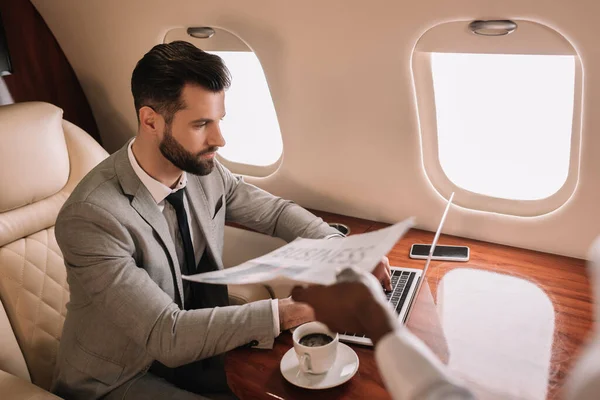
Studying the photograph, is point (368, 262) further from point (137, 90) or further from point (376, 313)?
point (137, 90)

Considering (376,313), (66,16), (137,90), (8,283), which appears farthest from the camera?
(66,16)

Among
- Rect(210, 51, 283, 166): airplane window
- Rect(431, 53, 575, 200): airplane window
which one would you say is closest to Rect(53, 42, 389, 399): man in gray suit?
Rect(431, 53, 575, 200): airplane window

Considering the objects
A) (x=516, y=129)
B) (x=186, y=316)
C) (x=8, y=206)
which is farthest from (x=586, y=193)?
(x=8, y=206)

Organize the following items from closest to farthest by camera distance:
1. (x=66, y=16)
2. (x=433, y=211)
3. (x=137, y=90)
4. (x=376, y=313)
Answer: (x=376, y=313), (x=137, y=90), (x=433, y=211), (x=66, y=16)

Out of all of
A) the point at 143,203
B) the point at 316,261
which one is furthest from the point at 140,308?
the point at 316,261

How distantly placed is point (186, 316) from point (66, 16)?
1.80 metres

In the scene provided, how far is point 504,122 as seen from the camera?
194 centimetres

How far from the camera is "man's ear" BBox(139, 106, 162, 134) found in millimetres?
1587

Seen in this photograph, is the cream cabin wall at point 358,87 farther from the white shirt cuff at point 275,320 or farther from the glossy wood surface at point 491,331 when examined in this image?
the white shirt cuff at point 275,320

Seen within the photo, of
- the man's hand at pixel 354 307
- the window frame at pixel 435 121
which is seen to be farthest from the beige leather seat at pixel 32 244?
the man's hand at pixel 354 307

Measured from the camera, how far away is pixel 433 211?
6.64ft

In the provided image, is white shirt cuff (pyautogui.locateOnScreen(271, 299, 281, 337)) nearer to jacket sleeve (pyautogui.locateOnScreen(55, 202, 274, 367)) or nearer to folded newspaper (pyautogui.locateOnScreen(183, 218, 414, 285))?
jacket sleeve (pyautogui.locateOnScreen(55, 202, 274, 367))

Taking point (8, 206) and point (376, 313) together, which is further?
point (8, 206)

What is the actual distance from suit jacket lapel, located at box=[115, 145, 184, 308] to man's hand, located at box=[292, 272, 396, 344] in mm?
650
